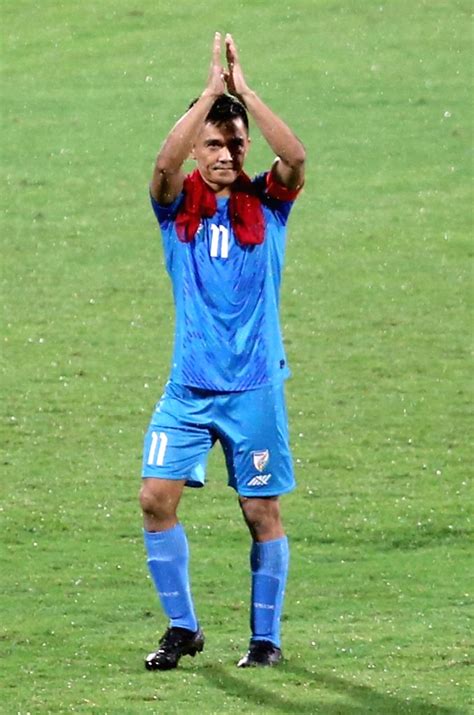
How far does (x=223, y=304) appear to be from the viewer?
7.14 m

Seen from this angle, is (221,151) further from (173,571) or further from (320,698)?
(320,698)

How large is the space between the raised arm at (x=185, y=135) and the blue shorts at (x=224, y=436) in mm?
765

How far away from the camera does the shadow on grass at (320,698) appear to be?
258 inches

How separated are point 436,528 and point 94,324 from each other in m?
4.71

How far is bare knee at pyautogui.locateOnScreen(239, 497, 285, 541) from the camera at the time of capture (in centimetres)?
727

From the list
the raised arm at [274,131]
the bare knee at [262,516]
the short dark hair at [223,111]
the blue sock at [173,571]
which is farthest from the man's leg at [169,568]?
the short dark hair at [223,111]

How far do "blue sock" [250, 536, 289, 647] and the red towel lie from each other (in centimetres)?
114

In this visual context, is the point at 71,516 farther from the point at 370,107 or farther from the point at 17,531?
the point at 370,107

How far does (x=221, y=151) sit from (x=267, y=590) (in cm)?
162

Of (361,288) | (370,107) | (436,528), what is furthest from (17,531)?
(370,107)

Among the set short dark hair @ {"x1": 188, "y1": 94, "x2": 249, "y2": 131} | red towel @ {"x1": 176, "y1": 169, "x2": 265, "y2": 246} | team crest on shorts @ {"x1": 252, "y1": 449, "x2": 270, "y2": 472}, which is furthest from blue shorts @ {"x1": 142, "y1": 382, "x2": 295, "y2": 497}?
short dark hair @ {"x1": 188, "y1": 94, "x2": 249, "y2": 131}

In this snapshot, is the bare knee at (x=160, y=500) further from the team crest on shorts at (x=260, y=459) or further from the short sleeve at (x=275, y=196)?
the short sleeve at (x=275, y=196)

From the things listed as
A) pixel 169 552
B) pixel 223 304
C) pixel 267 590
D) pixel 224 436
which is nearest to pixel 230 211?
pixel 223 304

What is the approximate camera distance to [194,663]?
729 cm
